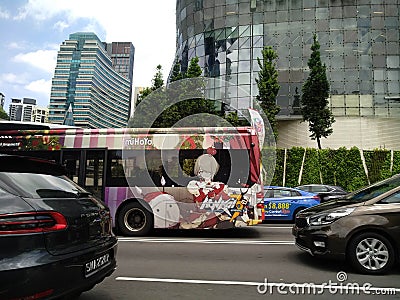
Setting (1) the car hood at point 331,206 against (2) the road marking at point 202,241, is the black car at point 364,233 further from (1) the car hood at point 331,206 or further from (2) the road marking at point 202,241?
(2) the road marking at point 202,241

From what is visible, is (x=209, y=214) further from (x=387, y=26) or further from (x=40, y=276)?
(x=387, y=26)

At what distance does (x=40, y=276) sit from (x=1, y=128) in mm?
9851

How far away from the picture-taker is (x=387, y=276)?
17.9 ft

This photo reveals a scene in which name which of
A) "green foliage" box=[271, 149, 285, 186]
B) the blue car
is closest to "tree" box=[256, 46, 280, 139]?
"green foliage" box=[271, 149, 285, 186]

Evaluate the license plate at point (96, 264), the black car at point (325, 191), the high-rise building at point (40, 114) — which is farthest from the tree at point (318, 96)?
the high-rise building at point (40, 114)

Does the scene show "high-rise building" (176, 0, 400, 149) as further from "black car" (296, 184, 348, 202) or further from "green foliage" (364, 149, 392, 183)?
"black car" (296, 184, 348, 202)

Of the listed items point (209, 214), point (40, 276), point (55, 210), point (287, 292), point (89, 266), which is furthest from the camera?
point (209, 214)

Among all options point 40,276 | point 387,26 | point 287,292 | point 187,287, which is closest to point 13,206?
point 40,276

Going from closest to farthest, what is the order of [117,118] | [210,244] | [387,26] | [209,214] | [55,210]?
[55,210]
[210,244]
[209,214]
[387,26]
[117,118]

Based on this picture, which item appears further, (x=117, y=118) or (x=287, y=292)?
(x=117, y=118)

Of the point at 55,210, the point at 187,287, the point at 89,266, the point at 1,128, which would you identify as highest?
the point at 1,128

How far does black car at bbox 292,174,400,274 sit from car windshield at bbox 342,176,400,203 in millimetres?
81

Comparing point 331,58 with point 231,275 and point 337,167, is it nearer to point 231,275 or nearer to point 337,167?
point 337,167

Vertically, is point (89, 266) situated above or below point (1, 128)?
below
